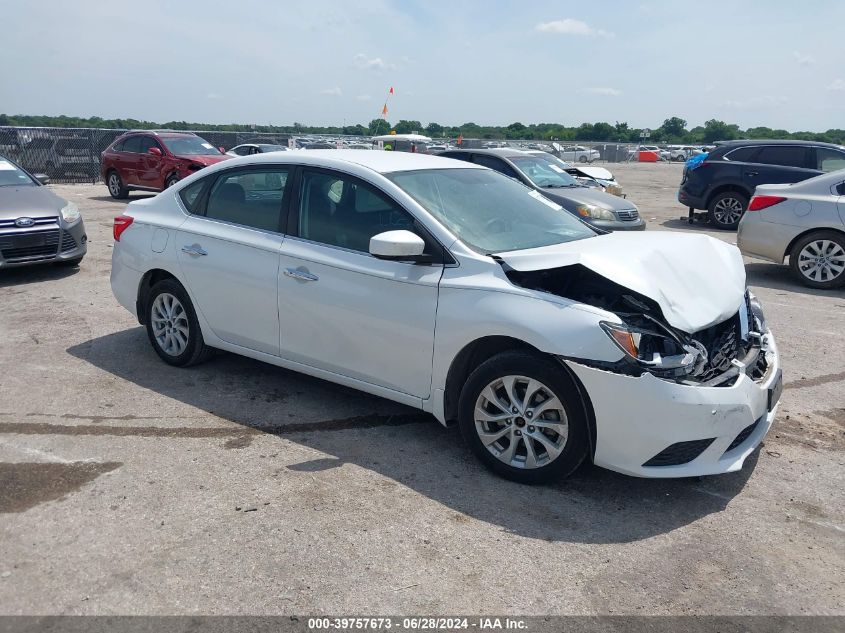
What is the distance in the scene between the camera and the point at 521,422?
389cm

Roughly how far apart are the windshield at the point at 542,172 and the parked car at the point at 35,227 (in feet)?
22.0

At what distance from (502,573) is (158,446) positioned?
7.47ft

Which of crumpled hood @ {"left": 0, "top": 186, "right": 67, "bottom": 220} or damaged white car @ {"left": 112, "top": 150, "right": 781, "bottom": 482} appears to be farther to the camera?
crumpled hood @ {"left": 0, "top": 186, "right": 67, "bottom": 220}

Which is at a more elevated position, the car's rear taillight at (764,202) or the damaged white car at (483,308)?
the car's rear taillight at (764,202)

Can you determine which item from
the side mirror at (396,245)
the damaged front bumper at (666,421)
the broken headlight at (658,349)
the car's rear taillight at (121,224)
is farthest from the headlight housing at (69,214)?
the broken headlight at (658,349)

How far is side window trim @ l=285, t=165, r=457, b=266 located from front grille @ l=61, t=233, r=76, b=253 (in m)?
5.06

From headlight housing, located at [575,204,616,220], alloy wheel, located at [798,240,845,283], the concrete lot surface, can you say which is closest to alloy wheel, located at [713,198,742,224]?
headlight housing, located at [575,204,616,220]

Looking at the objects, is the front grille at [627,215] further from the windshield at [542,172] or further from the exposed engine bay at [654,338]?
the exposed engine bay at [654,338]

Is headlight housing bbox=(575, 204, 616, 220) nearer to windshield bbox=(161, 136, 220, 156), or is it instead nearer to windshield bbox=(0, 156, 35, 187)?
windshield bbox=(0, 156, 35, 187)

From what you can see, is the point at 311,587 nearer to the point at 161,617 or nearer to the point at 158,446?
the point at 161,617

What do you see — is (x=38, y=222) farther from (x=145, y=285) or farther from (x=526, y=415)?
(x=526, y=415)

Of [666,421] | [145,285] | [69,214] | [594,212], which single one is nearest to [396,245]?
[666,421]

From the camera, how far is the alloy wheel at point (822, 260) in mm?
8961

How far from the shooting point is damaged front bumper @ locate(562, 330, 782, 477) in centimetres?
353
